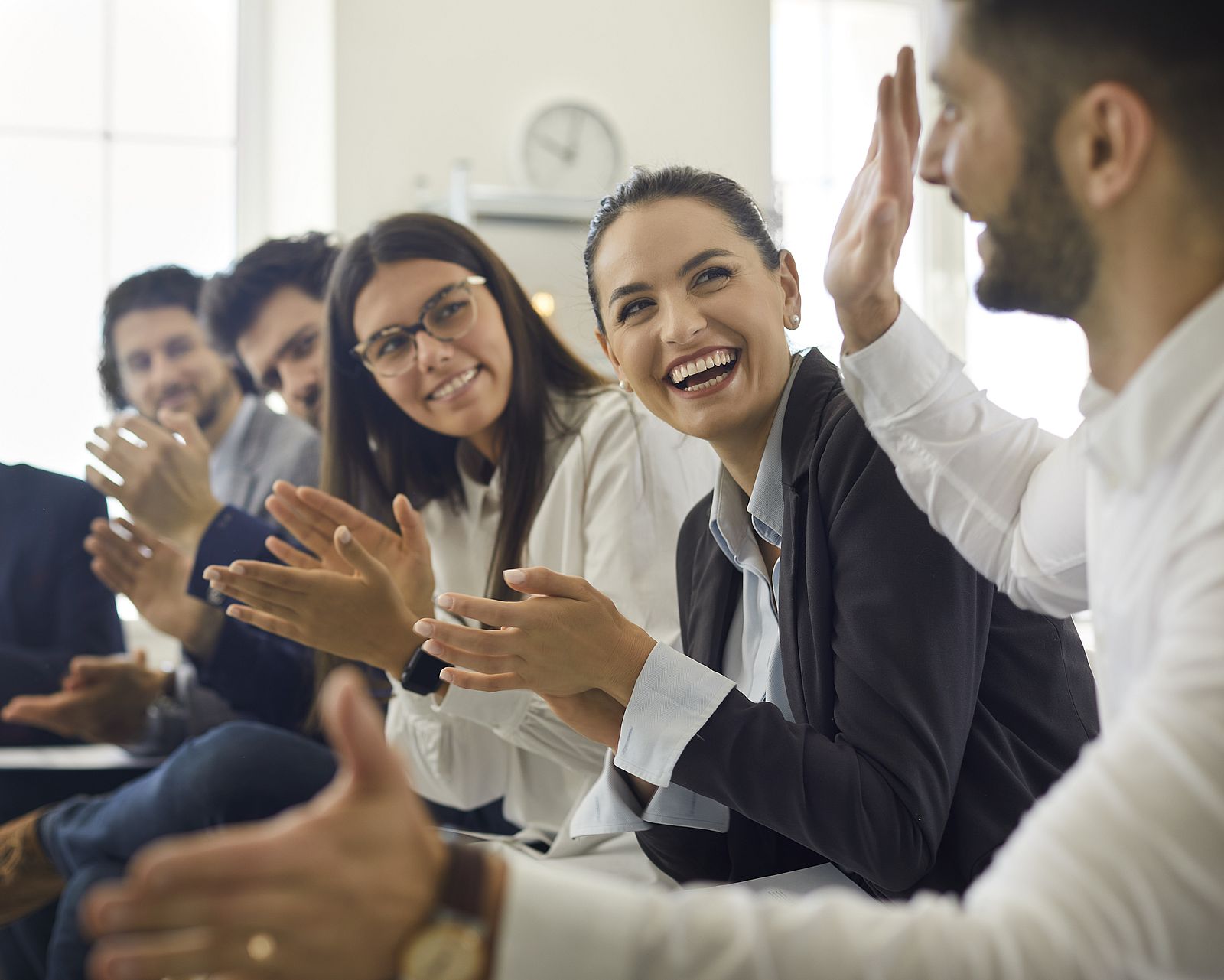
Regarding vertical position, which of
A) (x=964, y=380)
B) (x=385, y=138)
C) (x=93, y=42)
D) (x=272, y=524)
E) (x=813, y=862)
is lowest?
(x=813, y=862)

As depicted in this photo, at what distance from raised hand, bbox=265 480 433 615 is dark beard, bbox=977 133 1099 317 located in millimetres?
781

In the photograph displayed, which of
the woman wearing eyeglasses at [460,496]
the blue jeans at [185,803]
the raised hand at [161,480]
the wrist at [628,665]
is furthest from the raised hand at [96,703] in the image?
the wrist at [628,665]

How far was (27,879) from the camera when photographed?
1431 millimetres

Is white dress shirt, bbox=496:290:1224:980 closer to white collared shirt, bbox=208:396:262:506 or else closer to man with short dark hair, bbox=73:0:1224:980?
man with short dark hair, bbox=73:0:1224:980

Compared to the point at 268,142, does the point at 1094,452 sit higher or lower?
lower

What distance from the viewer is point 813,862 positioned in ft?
3.52

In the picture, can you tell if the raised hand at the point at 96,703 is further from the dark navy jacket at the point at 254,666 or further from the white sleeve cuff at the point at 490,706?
the white sleeve cuff at the point at 490,706

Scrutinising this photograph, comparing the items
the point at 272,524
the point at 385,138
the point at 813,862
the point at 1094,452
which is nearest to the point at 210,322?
the point at 272,524

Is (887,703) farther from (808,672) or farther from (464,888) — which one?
(464,888)

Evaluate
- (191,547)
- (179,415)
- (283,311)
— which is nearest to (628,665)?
(191,547)

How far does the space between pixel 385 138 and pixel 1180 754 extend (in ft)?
10.0

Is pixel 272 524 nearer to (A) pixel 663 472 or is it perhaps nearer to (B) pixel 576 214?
(A) pixel 663 472

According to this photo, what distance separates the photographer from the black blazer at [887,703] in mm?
880

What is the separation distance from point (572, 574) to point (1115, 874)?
1.01 m
